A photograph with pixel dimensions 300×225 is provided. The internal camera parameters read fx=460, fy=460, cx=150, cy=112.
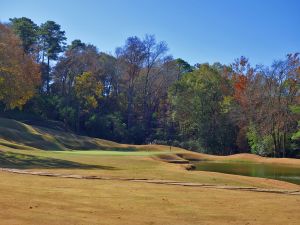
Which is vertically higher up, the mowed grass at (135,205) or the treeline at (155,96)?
the treeline at (155,96)

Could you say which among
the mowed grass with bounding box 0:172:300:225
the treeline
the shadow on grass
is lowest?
the mowed grass with bounding box 0:172:300:225

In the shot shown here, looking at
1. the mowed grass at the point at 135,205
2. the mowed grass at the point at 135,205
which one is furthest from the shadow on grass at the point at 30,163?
the mowed grass at the point at 135,205

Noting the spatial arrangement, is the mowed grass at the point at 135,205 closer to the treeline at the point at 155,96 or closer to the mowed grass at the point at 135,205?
the mowed grass at the point at 135,205

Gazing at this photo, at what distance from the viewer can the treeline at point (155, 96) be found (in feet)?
210

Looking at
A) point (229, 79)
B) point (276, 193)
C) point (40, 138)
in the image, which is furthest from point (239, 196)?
point (229, 79)

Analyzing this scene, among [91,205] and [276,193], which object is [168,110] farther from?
[91,205]

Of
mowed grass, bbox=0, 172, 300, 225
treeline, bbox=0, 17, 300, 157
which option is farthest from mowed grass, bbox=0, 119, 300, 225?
treeline, bbox=0, 17, 300, 157

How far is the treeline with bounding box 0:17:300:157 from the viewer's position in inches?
2517

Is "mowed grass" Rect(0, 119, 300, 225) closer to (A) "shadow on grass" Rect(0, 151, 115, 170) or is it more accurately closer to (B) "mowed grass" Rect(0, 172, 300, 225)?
(B) "mowed grass" Rect(0, 172, 300, 225)

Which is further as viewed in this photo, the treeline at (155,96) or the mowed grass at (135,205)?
the treeline at (155,96)

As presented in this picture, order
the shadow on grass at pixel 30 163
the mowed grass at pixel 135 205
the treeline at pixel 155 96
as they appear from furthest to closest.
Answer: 1. the treeline at pixel 155 96
2. the shadow on grass at pixel 30 163
3. the mowed grass at pixel 135 205

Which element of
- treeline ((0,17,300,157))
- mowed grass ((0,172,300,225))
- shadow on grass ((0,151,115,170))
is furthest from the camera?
treeline ((0,17,300,157))

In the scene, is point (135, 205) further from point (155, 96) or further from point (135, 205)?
point (155, 96)

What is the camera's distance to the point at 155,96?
3521 inches
